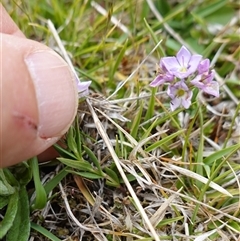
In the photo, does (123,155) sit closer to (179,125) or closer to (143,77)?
(179,125)

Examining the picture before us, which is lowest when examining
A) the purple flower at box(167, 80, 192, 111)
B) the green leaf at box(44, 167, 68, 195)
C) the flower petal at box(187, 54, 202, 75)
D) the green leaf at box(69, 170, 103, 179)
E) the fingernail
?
the green leaf at box(69, 170, 103, 179)

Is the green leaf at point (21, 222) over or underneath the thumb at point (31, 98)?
underneath

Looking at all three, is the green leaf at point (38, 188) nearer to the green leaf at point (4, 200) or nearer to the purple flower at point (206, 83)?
the green leaf at point (4, 200)

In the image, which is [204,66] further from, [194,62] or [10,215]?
[10,215]

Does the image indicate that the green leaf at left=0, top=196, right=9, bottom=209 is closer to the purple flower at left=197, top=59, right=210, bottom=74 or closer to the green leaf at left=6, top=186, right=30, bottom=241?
the green leaf at left=6, top=186, right=30, bottom=241

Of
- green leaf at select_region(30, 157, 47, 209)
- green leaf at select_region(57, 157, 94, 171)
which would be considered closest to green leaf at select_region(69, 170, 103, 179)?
green leaf at select_region(57, 157, 94, 171)

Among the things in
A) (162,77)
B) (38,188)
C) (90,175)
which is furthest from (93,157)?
(162,77)

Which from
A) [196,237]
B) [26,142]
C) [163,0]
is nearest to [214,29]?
[163,0]

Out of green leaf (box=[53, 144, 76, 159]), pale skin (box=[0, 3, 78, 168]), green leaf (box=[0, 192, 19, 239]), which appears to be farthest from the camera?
green leaf (box=[53, 144, 76, 159])

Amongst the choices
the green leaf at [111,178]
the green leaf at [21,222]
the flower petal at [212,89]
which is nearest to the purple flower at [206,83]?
the flower petal at [212,89]

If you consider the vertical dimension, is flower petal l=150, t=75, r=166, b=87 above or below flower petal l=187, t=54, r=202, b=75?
above
